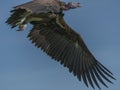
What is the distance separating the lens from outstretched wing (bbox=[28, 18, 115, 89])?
20328mm

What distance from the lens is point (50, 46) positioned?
69.8 feet

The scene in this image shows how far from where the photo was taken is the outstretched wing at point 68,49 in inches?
800

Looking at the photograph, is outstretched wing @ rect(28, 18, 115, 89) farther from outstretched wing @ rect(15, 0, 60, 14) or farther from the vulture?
outstretched wing @ rect(15, 0, 60, 14)

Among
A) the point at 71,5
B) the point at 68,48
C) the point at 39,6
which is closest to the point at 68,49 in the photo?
the point at 68,48

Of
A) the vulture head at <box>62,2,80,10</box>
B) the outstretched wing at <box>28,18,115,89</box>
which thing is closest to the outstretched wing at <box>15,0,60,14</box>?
the vulture head at <box>62,2,80,10</box>

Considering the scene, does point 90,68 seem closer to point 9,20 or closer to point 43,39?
point 43,39

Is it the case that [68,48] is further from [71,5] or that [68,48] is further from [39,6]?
[39,6]

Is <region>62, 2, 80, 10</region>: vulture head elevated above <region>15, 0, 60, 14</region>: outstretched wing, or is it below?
above

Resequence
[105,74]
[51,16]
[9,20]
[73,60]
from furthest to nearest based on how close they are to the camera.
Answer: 1. [73,60]
2. [105,74]
3. [51,16]
4. [9,20]

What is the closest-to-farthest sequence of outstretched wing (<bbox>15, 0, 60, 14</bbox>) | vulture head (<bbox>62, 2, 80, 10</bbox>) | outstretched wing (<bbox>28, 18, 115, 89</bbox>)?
outstretched wing (<bbox>15, 0, 60, 14</bbox>) → vulture head (<bbox>62, 2, 80, 10</bbox>) → outstretched wing (<bbox>28, 18, 115, 89</bbox>)

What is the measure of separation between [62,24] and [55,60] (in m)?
1.55

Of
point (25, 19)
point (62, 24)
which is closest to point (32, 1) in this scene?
point (25, 19)

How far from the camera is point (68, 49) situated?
21312mm

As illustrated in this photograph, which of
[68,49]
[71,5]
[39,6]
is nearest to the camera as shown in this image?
[39,6]
